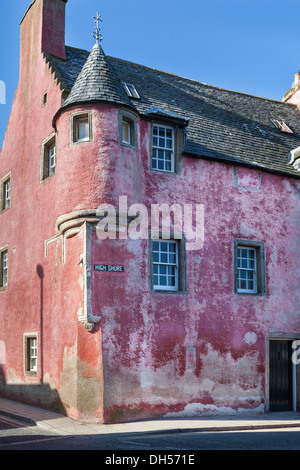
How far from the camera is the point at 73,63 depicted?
736 inches

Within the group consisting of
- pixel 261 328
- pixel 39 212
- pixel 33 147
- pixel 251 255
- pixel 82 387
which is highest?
pixel 33 147

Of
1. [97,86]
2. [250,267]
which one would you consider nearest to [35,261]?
[97,86]

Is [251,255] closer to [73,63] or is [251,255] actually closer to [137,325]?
[137,325]

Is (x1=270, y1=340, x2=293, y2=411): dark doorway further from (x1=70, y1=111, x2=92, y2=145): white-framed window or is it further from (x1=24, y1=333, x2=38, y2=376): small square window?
(x1=70, y1=111, x2=92, y2=145): white-framed window

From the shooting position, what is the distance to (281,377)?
56.6 feet

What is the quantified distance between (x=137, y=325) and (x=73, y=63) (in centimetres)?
937

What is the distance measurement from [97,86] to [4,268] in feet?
28.3

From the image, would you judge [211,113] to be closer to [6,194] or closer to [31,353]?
[6,194]

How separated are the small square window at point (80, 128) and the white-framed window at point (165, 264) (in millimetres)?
3552

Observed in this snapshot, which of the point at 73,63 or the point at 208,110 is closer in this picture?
the point at 73,63

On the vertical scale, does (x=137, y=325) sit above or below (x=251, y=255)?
below

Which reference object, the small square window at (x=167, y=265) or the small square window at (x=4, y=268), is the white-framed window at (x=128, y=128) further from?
the small square window at (x=4, y=268)
